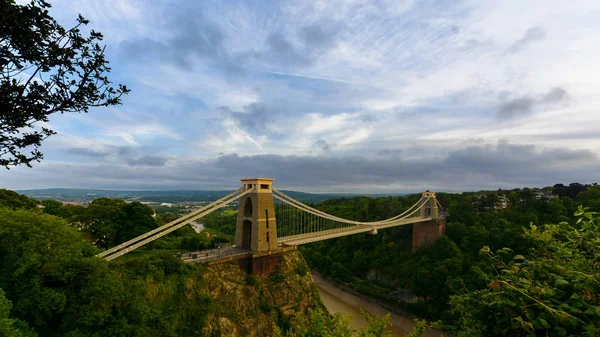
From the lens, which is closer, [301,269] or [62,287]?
[62,287]

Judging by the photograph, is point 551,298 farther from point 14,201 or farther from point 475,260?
point 475,260

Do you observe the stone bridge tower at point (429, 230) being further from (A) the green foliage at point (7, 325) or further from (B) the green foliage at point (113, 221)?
(A) the green foliage at point (7, 325)

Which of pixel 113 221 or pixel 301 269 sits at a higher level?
pixel 113 221

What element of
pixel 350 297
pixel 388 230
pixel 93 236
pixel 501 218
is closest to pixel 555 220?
pixel 501 218

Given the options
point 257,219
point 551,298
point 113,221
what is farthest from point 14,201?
point 551,298

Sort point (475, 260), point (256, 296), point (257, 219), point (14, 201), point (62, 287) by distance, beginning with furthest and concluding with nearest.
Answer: point (475, 260) < point (257, 219) < point (256, 296) < point (14, 201) < point (62, 287)

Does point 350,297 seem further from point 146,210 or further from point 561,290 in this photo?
point 561,290

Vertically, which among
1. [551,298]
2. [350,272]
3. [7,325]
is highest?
[551,298]

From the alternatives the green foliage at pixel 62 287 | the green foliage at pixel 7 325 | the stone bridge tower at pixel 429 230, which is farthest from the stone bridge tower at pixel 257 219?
the stone bridge tower at pixel 429 230
